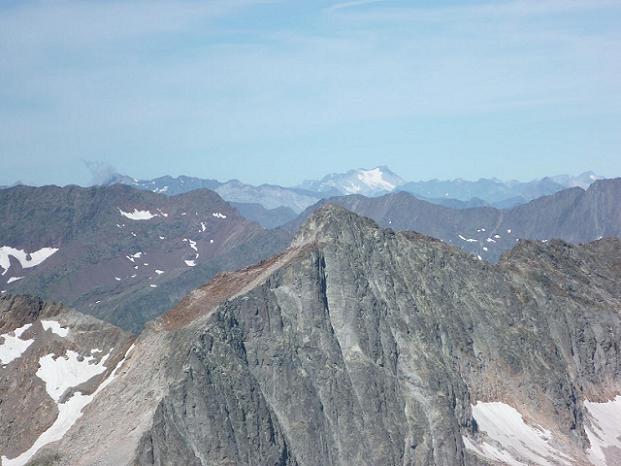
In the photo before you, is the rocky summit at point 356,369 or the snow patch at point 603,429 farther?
the snow patch at point 603,429

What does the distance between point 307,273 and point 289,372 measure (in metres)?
15.5

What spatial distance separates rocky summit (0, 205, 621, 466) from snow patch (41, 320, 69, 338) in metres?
1.13

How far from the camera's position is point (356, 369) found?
126562mm

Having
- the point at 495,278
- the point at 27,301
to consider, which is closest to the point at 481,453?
the point at 495,278

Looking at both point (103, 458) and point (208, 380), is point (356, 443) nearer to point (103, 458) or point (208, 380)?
point (208, 380)

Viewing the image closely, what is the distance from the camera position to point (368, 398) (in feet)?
407

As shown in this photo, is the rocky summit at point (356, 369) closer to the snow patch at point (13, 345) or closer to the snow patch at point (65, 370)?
the snow patch at point (13, 345)

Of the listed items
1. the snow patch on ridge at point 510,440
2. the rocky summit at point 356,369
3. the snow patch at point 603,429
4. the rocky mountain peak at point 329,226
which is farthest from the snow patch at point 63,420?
the snow patch at point 603,429

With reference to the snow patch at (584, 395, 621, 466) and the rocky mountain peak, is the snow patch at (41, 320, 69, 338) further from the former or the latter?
the snow patch at (584, 395, 621, 466)

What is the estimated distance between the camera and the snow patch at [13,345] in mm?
132125

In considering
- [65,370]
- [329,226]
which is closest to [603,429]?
[329,226]

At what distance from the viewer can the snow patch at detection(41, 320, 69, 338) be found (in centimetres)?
13412

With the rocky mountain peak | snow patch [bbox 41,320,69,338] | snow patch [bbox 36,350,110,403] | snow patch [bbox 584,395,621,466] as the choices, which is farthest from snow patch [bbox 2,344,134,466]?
snow patch [bbox 584,395,621,466]

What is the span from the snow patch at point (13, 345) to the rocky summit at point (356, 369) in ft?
0.85
